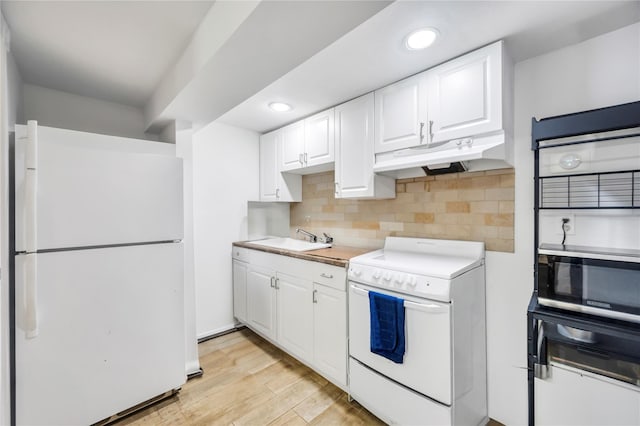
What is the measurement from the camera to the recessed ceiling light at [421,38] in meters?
1.36

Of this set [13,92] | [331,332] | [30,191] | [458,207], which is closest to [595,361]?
[458,207]

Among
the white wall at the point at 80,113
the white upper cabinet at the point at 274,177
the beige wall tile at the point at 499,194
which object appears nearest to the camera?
the beige wall tile at the point at 499,194

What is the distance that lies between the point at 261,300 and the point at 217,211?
1.04 meters

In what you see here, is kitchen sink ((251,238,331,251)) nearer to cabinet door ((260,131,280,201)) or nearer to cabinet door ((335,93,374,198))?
cabinet door ((260,131,280,201))

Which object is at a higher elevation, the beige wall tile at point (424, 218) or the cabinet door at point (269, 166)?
the cabinet door at point (269, 166)

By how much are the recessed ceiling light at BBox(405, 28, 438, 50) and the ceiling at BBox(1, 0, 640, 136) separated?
4 centimetres

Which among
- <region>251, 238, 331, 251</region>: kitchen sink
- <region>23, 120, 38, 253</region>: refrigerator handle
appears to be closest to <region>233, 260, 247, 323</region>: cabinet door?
<region>251, 238, 331, 251</region>: kitchen sink

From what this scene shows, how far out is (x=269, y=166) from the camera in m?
3.09

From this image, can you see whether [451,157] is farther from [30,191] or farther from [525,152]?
[30,191]

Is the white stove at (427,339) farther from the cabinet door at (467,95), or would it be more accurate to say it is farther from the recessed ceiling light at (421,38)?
the recessed ceiling light at (421,38)

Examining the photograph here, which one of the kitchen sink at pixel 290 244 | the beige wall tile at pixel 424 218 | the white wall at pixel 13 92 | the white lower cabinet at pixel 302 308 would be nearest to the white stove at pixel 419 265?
the beige wall tile at pixel 424 218

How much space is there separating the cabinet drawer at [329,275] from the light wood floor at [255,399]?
780 mm

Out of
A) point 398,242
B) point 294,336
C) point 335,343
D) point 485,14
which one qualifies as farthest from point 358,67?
point 294,336

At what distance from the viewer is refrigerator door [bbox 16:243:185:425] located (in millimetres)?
1443
